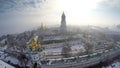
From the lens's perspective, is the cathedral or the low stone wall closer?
the low stone wall

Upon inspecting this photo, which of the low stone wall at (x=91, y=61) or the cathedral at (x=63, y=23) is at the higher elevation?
the cathedral at (x=63, y=23)

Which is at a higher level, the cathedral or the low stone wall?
the cathedral

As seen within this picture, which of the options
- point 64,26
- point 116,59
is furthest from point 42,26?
point 116,59

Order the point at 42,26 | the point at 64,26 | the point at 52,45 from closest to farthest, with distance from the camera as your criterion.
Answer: the point at 52,45
the point at 64,26
the point at 42,26

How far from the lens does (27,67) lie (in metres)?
13.1

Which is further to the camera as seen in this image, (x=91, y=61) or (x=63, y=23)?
(x=63, y=23)

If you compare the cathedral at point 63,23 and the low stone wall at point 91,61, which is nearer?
the low stone wall at point 91,61

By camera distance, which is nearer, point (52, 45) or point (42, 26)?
point (52, 45)

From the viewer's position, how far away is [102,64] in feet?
48.0

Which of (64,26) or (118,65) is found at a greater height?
(64,26)

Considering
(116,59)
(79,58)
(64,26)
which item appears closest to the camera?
(79,58)

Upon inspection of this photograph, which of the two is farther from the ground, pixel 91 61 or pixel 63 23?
pixel 63 23

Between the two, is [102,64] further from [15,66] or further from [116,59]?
[15,66]

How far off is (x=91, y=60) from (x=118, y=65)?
2.19 metres
